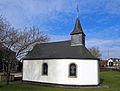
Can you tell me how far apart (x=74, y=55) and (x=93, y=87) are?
492 cm

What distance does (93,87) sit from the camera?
16078 mm

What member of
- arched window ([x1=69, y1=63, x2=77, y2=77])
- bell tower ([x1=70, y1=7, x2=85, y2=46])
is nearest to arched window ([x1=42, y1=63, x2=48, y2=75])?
arched window ([x1=69, y1=63, x2=77, y2=77])

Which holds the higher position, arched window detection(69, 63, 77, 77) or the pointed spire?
the pointed spire

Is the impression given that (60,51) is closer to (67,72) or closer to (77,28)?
(67,72)

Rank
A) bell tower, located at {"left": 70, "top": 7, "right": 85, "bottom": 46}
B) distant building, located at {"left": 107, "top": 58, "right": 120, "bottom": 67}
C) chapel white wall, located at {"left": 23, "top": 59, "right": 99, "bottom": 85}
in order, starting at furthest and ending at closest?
distant building, located at {"left": 107, "top": 58, "right": 120, "bottom": 67} < bell tower, located at {"left": 70, "top": 7, "right": 85, "bottom": 46} < chapel white wall, located at {"left": 23, "top": 59, "right": 99, "bottom": 85}

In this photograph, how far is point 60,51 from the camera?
18.8 m

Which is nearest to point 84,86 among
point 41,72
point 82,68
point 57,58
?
point 82,68

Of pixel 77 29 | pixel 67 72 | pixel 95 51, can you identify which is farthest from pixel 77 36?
pixel 95 51

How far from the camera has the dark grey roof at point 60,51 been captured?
56.8 ft

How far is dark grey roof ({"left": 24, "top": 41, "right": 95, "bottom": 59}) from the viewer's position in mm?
17322

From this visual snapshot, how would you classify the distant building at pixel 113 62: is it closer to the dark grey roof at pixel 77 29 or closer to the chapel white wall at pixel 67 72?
the dark grey roof at pixel 77 29

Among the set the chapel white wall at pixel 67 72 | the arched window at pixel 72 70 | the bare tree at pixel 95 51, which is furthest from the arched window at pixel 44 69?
the bare tree at pixel 95 51

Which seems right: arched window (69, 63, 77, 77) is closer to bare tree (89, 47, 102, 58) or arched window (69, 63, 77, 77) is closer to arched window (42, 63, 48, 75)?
arched window (42, 63, 48, 75)

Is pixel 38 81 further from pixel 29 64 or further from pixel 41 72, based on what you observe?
pixel 29 64
